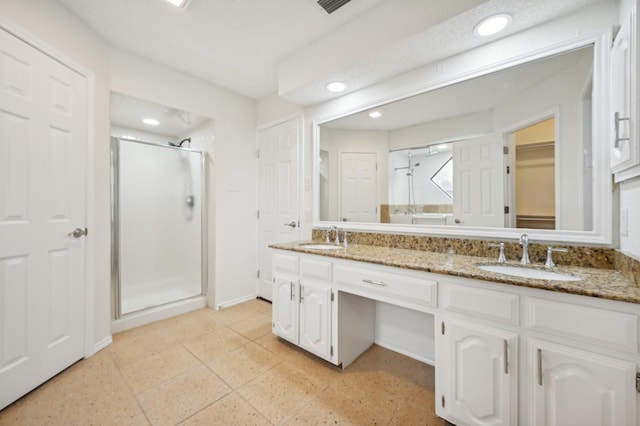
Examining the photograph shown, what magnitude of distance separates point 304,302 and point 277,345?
531 mm

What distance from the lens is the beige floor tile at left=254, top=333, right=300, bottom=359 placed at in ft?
6.48

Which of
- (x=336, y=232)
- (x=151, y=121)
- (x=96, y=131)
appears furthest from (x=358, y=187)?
(x=151, y=121)

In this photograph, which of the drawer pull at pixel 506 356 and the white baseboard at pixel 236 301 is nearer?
the drawer pull at pixel 506 356

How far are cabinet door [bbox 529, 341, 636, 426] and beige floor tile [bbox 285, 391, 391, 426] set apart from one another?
2.41 feet

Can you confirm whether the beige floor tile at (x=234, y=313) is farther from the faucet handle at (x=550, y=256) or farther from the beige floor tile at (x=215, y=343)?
the faucet handle at (x=550, y=256)

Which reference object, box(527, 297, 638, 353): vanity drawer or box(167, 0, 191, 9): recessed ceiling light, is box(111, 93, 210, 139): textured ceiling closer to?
box(167, 0, 191, 9): recessed ceiling light

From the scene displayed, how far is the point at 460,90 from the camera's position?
171 centimetres

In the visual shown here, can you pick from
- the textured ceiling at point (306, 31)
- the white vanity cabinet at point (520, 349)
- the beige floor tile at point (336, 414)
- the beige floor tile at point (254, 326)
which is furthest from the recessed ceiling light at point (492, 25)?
the beige floor tile at point (254, 326)

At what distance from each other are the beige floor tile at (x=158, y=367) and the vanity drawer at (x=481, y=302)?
178 cm

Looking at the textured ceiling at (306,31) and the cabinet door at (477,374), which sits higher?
the textured ceiling at (306,31)

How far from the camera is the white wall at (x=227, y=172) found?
100 inches

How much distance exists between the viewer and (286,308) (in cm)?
201

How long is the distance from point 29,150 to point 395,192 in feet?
8.00

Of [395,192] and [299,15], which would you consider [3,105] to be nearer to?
[299,15]
